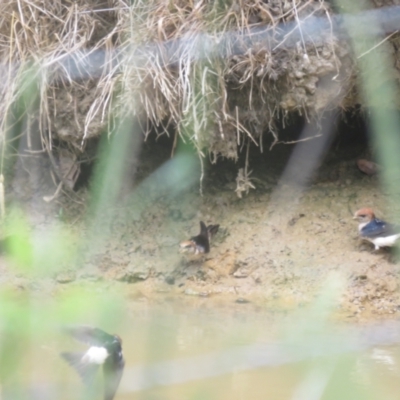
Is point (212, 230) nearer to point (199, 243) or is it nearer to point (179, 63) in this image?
point (199, 243)

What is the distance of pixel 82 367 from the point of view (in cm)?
97

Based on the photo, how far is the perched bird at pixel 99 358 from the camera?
0.88 meters

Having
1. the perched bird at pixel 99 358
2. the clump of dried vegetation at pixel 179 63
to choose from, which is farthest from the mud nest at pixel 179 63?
the perched bird at pixel 99 358

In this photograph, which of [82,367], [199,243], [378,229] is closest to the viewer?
[82,367]

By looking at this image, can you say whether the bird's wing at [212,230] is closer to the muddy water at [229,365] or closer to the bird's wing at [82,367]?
the bird's wing at [82,367]

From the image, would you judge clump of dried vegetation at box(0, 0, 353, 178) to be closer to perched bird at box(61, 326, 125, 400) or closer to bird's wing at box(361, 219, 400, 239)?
bird's wing at box(361, 219, 400, 239)

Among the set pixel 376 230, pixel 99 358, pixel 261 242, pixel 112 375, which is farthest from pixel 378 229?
pixel 112 375

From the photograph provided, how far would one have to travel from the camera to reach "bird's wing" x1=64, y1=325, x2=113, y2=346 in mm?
791

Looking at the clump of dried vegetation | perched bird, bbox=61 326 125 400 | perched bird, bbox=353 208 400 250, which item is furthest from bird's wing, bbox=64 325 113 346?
perched bird, bbox=353 208 400 250

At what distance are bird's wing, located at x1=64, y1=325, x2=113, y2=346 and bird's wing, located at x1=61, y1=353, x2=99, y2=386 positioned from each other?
0.03 m

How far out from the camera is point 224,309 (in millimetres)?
3197

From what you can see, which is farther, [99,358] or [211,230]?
[211,230]

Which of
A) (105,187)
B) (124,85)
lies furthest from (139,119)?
(105,187)

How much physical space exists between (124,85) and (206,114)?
1.38 ft
